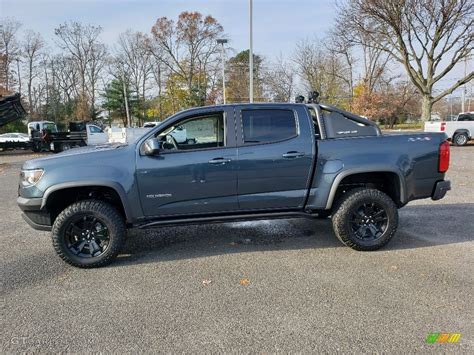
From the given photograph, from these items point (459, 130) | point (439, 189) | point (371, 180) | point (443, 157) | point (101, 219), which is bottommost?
point (101, 219)

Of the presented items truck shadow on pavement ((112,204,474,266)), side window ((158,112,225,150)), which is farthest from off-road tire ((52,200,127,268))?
side window ((158,112,225,150))

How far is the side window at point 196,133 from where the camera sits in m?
4.75

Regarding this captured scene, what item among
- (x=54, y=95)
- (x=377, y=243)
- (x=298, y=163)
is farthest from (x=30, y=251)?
(x=54, y=95)

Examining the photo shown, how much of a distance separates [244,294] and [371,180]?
7.97ft

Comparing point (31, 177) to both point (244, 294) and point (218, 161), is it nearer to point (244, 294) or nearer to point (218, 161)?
point (218, 161)

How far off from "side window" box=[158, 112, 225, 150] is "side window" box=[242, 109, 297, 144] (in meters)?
0.32

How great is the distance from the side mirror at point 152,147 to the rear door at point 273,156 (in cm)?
97

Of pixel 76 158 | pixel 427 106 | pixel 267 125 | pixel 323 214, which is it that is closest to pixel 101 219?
pixel 76 158

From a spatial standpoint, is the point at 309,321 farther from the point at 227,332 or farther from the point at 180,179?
the point at 180,179

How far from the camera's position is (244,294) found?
3.76 metres

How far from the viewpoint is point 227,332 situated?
3.11 meters

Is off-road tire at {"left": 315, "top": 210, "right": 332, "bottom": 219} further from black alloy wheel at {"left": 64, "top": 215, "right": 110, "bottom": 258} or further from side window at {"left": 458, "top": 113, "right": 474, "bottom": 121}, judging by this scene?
side window at {"left": 458, "top": 113, "right": 474, "bottom": 121}

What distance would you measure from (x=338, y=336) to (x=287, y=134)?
2.52 meters

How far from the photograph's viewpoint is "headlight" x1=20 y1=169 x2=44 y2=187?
14.4 feet
